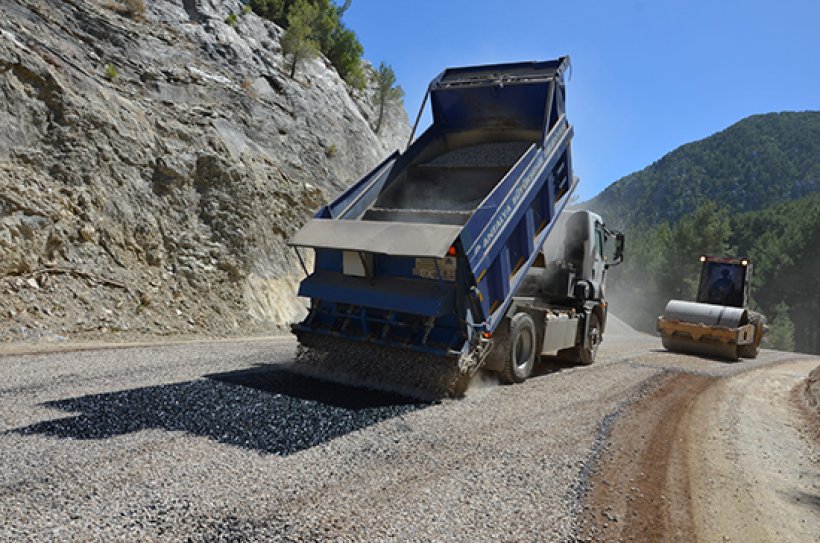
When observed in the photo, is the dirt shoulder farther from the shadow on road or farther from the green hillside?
the green hillside

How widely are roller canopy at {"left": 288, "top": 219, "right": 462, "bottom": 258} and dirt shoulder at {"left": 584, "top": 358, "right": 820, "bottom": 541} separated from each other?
2.53 metres

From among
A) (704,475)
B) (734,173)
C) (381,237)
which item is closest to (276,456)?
(381,237)

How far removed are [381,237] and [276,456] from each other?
9.25 ft

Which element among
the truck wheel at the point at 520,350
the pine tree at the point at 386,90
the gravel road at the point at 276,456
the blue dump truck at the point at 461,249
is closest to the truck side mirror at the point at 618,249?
the blue dump truck at the point at 461,249

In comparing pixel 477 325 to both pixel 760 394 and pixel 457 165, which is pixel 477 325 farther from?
pixel 760 394

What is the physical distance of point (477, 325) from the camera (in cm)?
649

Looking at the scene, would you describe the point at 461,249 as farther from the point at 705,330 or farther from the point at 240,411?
the point at 705,330

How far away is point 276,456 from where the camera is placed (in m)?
4.30

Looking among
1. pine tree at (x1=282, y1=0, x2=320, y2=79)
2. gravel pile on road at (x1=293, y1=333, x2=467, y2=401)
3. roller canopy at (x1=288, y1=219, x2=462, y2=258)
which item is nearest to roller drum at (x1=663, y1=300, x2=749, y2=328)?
gravel pile on road at (x1=293, y1=333, x2=467, y2=401)

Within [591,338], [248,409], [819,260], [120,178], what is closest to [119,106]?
[120,178]

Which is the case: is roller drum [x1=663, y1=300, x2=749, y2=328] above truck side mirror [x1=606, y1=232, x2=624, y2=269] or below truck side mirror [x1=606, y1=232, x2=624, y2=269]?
below

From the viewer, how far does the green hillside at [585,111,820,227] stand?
11444 centimetres

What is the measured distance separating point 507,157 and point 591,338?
13.1ft

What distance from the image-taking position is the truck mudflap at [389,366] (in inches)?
249
